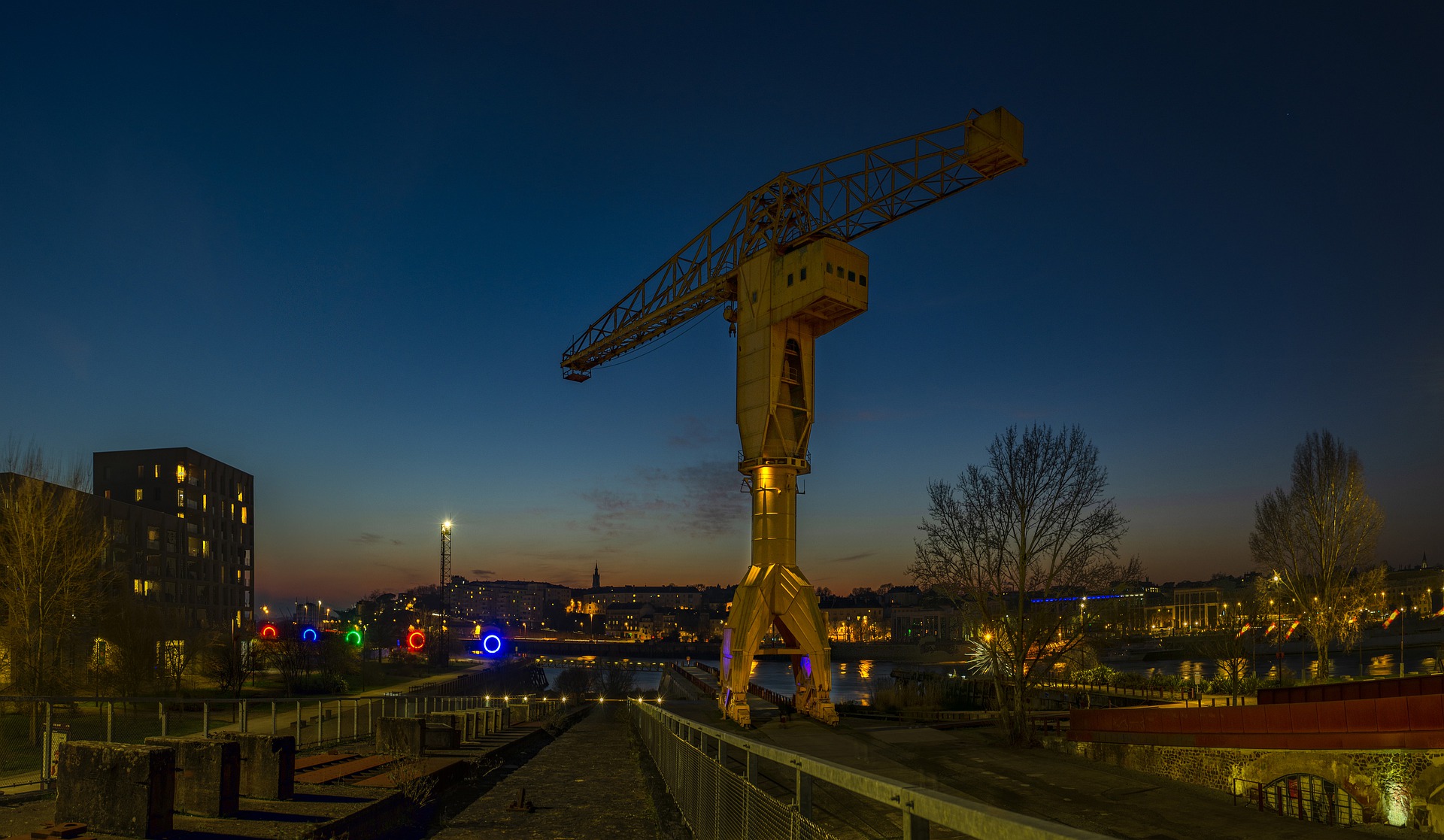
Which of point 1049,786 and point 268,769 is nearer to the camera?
point 268,769

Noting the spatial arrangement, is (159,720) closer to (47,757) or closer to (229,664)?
(47,757)

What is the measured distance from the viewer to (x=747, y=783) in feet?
21.4

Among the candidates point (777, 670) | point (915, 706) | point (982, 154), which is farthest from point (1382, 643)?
point (982, 154)

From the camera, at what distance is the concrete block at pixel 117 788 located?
862 centimetres

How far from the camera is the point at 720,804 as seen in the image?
7.81 meters

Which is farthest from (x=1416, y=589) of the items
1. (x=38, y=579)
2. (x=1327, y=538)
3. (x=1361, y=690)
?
(x=38, y=579)

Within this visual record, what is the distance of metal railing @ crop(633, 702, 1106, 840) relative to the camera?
2859mm

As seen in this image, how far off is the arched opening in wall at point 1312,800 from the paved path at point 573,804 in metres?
12.0

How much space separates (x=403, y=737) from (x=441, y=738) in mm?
1276

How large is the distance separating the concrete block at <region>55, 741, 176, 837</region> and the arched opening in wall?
17460 millimetres

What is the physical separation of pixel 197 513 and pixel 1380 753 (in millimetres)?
97383

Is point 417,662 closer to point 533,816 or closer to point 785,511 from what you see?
point 785,511

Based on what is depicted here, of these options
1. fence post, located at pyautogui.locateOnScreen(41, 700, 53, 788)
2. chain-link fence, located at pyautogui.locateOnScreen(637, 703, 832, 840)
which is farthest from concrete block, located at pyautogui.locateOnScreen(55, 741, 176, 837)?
chain-link fence, located at pyautogui.locateOnScreen(637, 703, 832, 840)

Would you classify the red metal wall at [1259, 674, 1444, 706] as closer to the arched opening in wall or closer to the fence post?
the arched opening in wall
